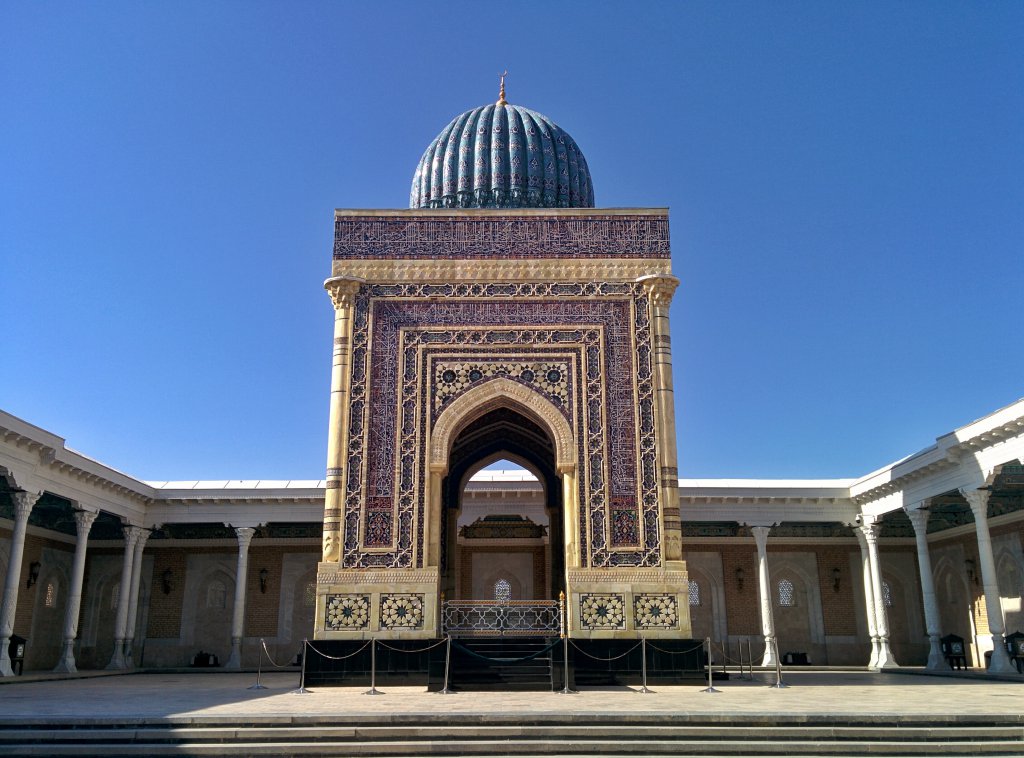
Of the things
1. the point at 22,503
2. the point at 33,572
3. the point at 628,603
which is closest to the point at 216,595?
the point at 33,572

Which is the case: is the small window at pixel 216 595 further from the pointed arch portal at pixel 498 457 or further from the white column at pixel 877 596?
the white column at pixel 877 596

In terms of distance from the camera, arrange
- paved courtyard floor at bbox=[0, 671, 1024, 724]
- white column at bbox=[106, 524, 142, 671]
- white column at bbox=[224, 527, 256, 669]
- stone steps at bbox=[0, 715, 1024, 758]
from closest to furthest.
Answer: stone steps at bbox=[0, 715, 1024, 758]
paved courtyard floor at bbox=[0, 671, 1024, 724]
white column at bbox=[106, 524, 142, 671]
white column at bbox=[224, 527, 256, 669]

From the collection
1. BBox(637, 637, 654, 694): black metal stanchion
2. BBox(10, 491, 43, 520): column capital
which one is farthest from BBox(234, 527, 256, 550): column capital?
BBox(637, 637, 654, 694): black metal stanchion

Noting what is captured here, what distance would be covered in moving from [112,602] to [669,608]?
16731 mm

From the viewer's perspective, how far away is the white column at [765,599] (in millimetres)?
21078

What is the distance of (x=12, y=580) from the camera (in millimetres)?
16750

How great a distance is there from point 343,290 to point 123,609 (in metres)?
10.8

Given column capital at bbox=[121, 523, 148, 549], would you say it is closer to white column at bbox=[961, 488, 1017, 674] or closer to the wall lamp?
the wall lamp

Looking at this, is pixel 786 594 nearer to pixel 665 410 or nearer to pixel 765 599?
pixel 765 599

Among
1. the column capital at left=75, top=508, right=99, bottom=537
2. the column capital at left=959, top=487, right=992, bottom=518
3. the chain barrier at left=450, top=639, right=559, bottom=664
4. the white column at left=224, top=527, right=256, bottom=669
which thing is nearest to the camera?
the chain barrier at left=450, top=639, right=559, bottom=664

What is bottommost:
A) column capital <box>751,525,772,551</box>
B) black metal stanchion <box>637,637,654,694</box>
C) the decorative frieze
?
black metal stanchion <box>637,637,654,694</box>

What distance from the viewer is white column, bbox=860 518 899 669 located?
69.7 ft

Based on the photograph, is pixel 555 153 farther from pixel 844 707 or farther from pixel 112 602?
pixel 112 602

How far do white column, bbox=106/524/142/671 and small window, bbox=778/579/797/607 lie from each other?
16.3m
